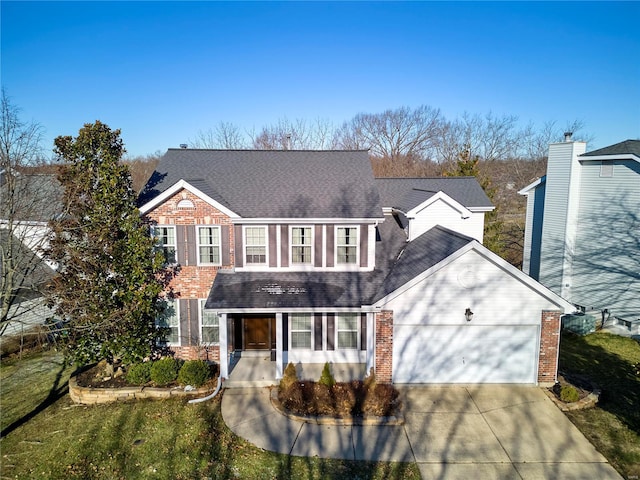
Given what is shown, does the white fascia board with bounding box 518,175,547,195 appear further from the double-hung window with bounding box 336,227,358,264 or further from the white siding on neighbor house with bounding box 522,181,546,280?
the double-hung window with bounding box 336,227,358,264

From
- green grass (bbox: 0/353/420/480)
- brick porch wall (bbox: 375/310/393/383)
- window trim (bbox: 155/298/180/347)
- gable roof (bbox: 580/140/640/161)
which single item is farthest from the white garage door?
gable roof (bbox: 580/140/640/161)

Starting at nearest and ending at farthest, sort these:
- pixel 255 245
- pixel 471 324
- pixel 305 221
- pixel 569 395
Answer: pixel 569 395, pixel 471 324, pixel 305 221, pixel 255 245

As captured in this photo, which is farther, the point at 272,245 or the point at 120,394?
the point at 272,245

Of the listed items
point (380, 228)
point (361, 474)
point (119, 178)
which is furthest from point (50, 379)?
point (380, 228)

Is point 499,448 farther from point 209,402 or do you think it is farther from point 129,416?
point 129,416

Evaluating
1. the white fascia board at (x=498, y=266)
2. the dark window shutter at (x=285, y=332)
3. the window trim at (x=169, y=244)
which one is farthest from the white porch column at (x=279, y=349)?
the window trim at (x=169, y=244)

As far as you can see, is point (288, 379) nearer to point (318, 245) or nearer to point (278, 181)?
point (318, 245)

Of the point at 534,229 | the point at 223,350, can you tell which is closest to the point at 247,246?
the point at 223,350
